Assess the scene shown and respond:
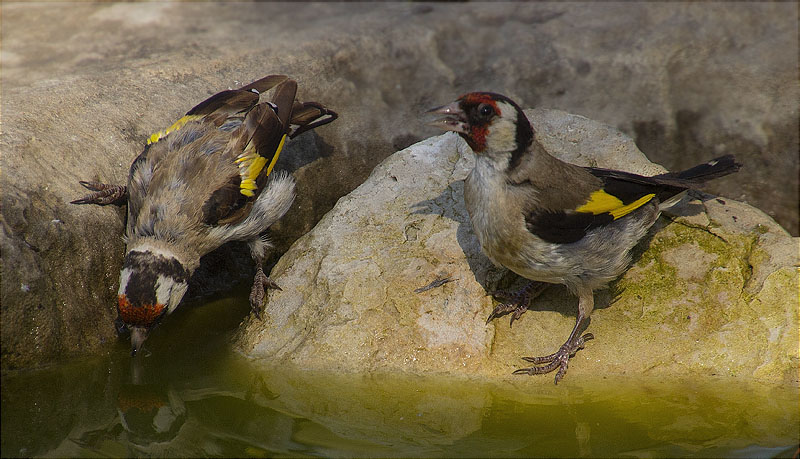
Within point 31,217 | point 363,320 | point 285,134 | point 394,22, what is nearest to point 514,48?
point 394,22

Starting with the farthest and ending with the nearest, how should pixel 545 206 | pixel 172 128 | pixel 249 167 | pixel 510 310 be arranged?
pixel 172 128
pixel 249 167
pixel 510 310
pixel 545 206

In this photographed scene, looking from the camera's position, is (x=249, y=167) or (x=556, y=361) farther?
(x=249, y=167)

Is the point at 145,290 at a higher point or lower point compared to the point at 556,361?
higher

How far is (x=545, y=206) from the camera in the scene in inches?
183

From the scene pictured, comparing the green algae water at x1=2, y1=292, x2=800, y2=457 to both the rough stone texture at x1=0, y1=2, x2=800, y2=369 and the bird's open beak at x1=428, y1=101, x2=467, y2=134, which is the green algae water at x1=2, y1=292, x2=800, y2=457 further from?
the bird's open beak at x1=428, y1=101, x2=467, y2=134

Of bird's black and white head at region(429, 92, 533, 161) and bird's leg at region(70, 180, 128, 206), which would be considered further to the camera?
bird's leg at region(70, 180, 128, 206)

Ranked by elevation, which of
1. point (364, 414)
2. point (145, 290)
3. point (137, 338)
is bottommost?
point (364, 414)

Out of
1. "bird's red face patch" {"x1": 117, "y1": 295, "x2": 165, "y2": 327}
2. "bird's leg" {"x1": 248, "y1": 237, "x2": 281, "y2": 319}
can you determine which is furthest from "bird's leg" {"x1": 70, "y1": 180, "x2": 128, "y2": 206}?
"bird's leg" {"x1": 248, "y1": 237, "x2": 281, "y2": 319}

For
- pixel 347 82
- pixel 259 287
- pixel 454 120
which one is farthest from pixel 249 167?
pixel 347 82

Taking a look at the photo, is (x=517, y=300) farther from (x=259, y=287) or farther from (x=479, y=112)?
(x=259, y=287)

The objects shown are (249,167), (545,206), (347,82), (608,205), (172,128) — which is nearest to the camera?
(545,206)

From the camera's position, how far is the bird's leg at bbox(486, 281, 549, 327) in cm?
513

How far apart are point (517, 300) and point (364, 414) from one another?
4.79 ft

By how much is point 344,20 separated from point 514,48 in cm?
218
